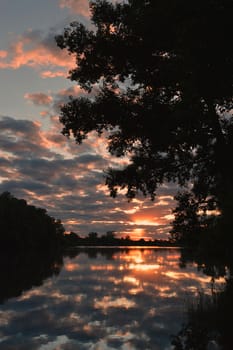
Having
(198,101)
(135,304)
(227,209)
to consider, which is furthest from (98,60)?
(135,304)

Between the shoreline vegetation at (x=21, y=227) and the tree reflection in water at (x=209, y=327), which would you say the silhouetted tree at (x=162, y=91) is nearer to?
the tree reflection in water at (x=209, y=327)

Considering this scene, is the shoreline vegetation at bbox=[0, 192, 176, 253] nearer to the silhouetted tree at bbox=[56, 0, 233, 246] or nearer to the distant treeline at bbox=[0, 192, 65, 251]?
the distant treeline at bbox=[0, 192, 65, 251]

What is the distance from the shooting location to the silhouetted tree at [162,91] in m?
15.7

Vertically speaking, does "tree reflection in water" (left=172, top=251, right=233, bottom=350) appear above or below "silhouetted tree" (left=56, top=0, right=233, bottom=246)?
below

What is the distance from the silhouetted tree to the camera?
15.7 m

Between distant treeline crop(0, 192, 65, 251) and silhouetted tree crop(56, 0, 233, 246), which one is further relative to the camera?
distant treeline crop(0, 192, 65, 251)

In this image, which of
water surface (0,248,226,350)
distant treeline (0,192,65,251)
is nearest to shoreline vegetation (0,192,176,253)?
distant treeline (0,192,65,251)

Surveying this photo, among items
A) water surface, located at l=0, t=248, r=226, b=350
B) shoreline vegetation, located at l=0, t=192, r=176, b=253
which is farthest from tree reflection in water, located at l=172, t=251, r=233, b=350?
shoreline vegetation, located at l=0, t=192, r=176, b=253

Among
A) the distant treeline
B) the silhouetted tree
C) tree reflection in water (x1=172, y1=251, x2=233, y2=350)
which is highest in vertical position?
the distant treeline

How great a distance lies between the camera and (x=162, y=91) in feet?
68.8

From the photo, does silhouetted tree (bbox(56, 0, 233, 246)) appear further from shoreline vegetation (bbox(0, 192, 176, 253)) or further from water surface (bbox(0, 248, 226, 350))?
shoreline vegetation (bbox(0, 192, 176, 253))

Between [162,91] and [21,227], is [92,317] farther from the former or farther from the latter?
[21,227]

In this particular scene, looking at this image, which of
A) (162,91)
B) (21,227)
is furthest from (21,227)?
(162,91)

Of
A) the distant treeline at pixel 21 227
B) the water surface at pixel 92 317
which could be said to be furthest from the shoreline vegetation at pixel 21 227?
the water surface at pixel 92 317
